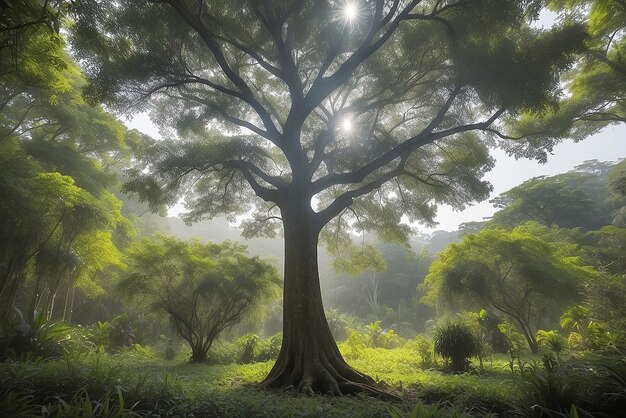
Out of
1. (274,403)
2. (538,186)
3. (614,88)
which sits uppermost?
(538,186)

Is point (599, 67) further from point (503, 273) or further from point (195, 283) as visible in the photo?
point (195, 283)

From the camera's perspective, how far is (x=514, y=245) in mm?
12844

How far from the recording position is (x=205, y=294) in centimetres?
1285

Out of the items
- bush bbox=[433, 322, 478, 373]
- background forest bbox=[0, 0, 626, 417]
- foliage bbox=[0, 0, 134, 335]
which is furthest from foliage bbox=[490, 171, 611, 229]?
foliage bbox=[0, 0, 134, 335]

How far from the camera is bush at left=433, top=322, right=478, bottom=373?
9.04m

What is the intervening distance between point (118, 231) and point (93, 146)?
15.2 ft

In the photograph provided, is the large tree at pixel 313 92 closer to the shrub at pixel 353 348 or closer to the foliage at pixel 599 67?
the foliage at pixel 599 67

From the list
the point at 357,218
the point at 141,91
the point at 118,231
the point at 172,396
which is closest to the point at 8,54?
the point at 141,91

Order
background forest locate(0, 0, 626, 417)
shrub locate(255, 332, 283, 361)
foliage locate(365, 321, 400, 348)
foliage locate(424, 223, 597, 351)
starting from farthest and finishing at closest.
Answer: foliage locate(365, 321, 400, 348) < shrub locate(255, 332, 283, 361) < foliage locate(424, 223, 597, 351) < background forest locate(0, 0, 626, 417)

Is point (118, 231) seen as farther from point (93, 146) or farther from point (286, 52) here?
point (286, 52)

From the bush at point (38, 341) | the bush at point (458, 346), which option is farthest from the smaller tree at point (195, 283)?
the bush at point (458, 346)

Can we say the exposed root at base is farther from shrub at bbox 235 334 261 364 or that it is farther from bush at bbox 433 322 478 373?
shrub at bbox 235 334 261 364

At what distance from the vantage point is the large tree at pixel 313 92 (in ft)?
19.6

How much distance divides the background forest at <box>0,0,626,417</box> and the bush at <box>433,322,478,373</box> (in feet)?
0.15
